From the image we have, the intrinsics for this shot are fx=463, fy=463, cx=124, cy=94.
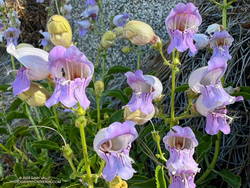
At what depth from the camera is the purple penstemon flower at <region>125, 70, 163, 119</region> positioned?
125 centimetres

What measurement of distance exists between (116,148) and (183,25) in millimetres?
430

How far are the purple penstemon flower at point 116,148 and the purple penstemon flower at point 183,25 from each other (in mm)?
288

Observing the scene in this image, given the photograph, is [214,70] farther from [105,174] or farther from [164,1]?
[164,1]

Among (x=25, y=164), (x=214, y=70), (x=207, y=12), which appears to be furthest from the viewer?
(x=207, y=12)

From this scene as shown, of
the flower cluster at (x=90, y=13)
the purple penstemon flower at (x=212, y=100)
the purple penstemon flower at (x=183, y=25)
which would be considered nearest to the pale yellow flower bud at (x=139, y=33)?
the purple penstemon flower at (x=183, y=25)

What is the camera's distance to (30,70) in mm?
1126

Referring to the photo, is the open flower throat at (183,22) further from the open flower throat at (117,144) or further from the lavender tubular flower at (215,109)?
the open flower throat at (117,144)

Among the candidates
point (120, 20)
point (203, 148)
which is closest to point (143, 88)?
point (203, 148)

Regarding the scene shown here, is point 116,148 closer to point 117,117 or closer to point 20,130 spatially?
point 117,117

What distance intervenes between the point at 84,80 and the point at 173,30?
0.35 metres

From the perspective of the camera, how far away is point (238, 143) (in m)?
1.72

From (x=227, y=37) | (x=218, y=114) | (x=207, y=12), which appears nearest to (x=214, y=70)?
(x=218, y=114)

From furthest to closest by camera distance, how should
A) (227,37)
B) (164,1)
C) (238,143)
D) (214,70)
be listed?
(164,1), (238,143), (227,37), (214,70)

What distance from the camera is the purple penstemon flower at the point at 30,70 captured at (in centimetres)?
113
